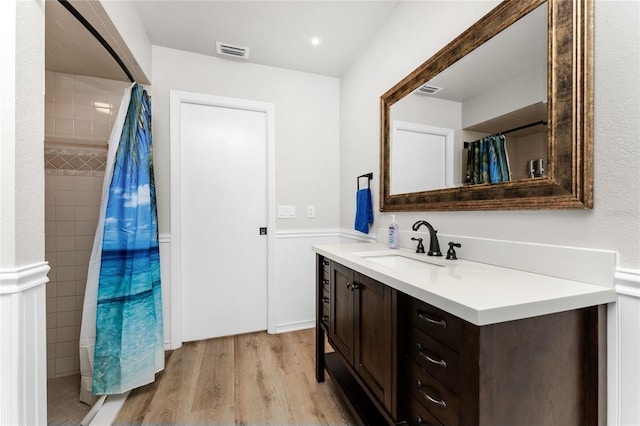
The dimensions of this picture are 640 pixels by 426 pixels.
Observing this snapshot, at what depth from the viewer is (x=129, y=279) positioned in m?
1.63

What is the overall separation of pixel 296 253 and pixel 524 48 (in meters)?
2.08

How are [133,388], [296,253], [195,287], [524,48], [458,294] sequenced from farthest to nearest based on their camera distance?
[296,253] < [195,287] < [133,388] < [524,48] < [458,294]

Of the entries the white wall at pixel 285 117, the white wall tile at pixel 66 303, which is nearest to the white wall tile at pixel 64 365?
the white wall tile at pixel 66 303

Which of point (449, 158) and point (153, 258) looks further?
point (153, 258)

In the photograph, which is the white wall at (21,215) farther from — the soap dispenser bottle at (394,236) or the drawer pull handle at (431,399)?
the soap dispenser bottle at (394,236)

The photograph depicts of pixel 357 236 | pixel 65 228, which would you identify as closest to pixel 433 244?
pixel 357 236

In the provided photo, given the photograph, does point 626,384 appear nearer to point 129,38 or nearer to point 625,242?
point 625,242

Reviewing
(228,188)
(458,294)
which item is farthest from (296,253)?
(458,294)

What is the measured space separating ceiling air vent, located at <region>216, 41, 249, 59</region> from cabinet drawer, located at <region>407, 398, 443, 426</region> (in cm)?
253

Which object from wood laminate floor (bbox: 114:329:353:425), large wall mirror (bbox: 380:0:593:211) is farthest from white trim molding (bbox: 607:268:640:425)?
wood laminate floor (bbox: 114:329:353:425)

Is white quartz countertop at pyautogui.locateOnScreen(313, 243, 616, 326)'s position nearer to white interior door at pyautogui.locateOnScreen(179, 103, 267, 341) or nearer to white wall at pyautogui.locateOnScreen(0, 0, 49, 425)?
white wall at pyautogui.locateOnScreen(0, 0, 49, 425)

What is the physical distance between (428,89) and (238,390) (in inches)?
84.0

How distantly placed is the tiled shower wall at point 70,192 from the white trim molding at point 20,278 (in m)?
1.38

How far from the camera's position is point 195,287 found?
2.31m
